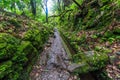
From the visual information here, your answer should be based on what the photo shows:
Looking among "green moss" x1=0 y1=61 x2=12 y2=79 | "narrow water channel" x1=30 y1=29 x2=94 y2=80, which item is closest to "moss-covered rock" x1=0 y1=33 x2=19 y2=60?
"green moss" x1=0 y1=61 x2=12 y2=79

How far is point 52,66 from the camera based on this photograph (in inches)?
224

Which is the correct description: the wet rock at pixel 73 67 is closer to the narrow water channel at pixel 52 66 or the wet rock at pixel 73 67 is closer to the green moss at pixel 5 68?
the narrow water channel at pixel 52 66

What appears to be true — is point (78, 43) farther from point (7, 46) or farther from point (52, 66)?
point (7, 46)

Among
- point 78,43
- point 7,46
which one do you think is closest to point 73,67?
point 7,46

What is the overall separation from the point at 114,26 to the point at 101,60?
3.55 metres

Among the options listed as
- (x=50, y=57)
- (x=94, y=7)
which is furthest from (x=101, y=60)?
(x=94, y=7)

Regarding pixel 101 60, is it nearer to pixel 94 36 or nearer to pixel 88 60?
pixel 88 60

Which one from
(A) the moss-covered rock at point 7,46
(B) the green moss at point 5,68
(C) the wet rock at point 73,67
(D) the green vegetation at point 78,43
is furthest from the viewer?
(C) the wet rock at point 73,67

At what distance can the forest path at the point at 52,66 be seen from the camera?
4996 millimetres

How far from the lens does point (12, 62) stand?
4348 millimetres

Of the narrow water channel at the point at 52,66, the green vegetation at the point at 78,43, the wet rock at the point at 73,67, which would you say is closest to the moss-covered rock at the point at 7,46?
the green vegetation at the point at 78,43

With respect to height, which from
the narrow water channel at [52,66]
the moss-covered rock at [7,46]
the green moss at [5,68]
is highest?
the moss-covered rock at [7,46]

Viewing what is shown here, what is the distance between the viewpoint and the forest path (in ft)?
16.4

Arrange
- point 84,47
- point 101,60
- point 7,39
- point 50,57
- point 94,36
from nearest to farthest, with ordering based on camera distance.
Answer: point 7,39 < point 101,60 < point 50,57 < point 84,47 < point 94,36
